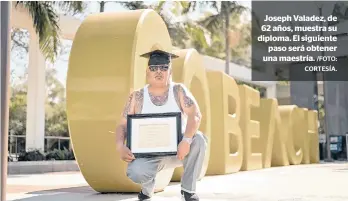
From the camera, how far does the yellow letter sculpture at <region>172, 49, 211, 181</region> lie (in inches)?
305

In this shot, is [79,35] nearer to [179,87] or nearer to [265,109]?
[179,87]

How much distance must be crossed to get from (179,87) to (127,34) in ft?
7.05

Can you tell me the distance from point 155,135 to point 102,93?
2205mm

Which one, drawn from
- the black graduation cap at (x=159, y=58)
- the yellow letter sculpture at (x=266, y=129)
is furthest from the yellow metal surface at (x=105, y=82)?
the yellow letter sculpture at (x=266, y=129)

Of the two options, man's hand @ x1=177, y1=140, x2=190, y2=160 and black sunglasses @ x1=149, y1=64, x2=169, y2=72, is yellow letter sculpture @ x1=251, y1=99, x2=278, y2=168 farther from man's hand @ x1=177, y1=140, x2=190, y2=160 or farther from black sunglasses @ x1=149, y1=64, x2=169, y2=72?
man's hand @ x1=177, y1=140, x2=190, y2=160

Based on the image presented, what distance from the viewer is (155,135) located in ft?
12.4

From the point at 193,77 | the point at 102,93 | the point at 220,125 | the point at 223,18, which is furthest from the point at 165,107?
the point at 223,18

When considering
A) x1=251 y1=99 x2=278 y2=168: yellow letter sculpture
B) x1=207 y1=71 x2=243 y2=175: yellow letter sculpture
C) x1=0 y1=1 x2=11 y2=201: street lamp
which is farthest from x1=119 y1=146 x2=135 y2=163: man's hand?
x1=251 y1=99 x2=278 y2=168: yellow letter sculpture

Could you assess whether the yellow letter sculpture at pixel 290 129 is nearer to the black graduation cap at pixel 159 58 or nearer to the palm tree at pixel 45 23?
the palm tree at pixel 45 23

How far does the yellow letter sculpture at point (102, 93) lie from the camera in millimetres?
5785

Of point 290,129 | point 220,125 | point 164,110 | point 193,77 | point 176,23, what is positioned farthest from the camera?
point 176,23

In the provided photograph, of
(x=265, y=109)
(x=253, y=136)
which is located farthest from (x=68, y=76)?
(x=265, y=109)

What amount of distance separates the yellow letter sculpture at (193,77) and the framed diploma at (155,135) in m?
3.85

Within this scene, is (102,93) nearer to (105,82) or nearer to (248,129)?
(105,82)
